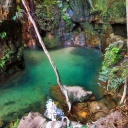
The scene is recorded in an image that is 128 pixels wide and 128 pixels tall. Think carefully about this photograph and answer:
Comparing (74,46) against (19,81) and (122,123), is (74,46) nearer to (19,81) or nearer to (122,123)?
(19,81)

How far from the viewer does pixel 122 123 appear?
427 cm

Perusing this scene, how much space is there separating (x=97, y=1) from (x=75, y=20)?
2671 mm

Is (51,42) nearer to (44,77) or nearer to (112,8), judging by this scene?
(112,8)

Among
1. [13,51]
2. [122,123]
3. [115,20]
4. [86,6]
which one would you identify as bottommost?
[122,123]

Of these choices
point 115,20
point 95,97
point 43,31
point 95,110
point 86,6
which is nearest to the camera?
point 95,110

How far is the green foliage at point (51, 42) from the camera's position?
1605cm

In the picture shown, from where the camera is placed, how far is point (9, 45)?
9.35 m

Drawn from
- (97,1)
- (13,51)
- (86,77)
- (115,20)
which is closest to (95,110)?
(86,77)

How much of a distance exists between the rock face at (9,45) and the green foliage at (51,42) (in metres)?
5.93

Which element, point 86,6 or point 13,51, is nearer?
point 13,51

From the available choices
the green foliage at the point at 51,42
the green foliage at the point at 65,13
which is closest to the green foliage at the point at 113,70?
the green foliage at the point at 65,13

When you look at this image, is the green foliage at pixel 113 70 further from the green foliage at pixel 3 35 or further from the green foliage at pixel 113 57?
the green foliage at pixel 3 35

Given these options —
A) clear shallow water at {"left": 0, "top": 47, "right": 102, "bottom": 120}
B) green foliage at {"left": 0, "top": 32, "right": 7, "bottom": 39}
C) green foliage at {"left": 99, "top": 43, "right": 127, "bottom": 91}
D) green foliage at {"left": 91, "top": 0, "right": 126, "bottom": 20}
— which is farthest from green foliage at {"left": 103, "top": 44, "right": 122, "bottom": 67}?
green foliage at {"left": 0, "top": 32, "right": 7, "bottom": 39}

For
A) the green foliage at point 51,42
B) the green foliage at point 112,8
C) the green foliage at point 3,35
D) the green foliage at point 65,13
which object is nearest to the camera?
the green foliage at point 3,35
